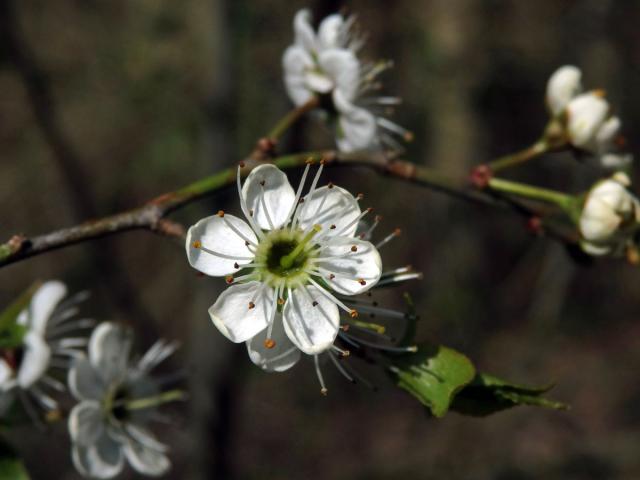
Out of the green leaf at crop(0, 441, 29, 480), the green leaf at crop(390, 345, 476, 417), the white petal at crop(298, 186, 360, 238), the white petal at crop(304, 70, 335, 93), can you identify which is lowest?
the green leaf at crop(0, 441, 29, 480)

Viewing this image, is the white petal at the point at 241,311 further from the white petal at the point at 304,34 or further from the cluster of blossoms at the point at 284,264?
the white petal at the point at 304,34

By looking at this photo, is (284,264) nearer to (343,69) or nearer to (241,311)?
(241,311)

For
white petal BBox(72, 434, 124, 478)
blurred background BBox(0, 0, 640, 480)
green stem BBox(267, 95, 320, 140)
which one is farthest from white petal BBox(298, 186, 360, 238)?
blurred background BBox(0, 0, 640, 480)

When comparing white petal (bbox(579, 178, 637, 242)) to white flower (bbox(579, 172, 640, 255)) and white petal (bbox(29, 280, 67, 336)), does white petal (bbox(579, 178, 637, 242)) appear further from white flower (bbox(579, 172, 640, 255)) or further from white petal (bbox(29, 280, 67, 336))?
white petal (bbox(29, 280, 67, 336))

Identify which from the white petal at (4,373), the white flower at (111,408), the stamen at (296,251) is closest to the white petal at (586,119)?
the stamen at (296,251)

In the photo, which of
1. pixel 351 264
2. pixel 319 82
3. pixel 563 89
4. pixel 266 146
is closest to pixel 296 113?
pixel 319 82

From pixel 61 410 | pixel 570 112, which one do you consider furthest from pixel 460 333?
pixel 61 410

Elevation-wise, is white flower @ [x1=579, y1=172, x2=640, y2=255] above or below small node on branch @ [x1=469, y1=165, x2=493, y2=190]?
below
